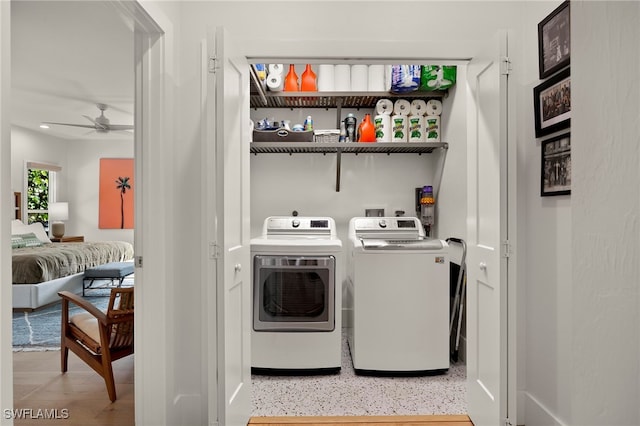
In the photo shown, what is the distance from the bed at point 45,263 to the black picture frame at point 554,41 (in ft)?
15.2

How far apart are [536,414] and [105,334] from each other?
2.36 m

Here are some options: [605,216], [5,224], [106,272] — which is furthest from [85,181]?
[605,216]

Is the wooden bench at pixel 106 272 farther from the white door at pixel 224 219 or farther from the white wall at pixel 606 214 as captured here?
the white wall at pixel 606 214

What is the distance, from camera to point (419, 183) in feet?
11.2

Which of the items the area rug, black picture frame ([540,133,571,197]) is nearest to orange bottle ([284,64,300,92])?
black picture frame ([540,133,571,197])

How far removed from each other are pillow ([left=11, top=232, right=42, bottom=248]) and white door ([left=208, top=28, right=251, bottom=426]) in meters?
4.93

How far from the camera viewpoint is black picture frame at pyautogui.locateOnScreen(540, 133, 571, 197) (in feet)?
5.46

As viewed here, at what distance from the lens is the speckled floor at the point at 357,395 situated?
2.21 m

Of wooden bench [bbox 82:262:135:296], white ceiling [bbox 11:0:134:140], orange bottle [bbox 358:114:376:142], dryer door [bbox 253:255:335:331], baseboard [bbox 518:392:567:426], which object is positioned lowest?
baseboard [bbox 518:392:567:426]

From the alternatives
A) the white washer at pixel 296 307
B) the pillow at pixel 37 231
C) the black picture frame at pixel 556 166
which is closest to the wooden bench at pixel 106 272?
the pillow at pixel 37 231

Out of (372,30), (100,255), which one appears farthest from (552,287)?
(100,255)

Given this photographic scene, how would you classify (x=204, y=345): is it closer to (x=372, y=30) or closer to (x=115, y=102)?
(x=372, y=30)

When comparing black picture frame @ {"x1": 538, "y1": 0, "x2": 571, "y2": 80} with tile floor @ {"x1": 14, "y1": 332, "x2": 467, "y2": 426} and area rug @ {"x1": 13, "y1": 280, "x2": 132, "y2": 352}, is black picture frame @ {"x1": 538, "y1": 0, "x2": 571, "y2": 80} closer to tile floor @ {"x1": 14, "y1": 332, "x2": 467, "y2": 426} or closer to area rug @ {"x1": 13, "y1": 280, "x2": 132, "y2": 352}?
tile floor @ {"x1": 14, "y1": 332, "x2": 467, "y2": 426}

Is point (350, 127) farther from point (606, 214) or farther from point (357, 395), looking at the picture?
point (606, 214)
